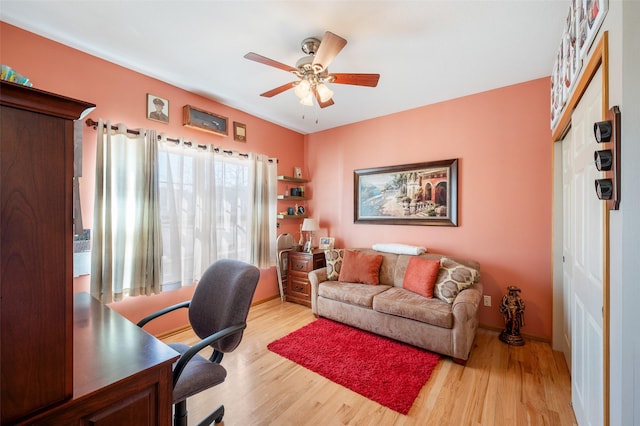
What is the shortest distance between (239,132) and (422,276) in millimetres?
2915

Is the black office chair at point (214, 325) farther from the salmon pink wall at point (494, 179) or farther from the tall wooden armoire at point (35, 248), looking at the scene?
the salmon pink wall at point (494, 179)

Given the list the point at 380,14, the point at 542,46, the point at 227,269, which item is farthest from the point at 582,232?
the point at 227,269

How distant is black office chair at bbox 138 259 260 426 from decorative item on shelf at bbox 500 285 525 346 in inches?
102

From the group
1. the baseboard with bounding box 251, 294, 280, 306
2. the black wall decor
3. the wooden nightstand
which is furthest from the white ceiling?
the baseboard with bounding box 251, 294, 280, 306

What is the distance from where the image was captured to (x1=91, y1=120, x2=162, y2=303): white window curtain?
225 cm

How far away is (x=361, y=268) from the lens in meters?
3.23

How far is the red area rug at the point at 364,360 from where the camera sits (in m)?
1.93

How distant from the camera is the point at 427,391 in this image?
194 cm

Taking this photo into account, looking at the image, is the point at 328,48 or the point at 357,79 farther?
the point at 357,79

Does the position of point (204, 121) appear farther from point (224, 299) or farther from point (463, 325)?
point (463, 325)

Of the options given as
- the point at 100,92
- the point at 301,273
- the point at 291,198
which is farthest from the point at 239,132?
the point at 301,273

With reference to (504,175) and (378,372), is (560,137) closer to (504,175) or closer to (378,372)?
(504,175)

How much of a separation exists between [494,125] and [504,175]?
1.92ft

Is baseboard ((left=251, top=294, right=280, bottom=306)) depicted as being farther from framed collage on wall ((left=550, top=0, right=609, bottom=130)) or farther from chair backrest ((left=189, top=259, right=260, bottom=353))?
framed collage on wall ((left=550, top=0, right=609, bottom=130))
